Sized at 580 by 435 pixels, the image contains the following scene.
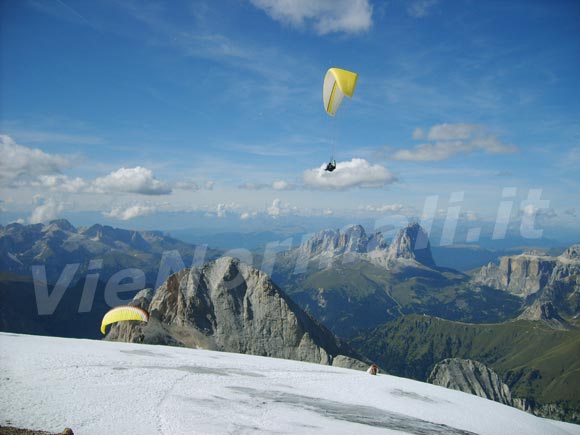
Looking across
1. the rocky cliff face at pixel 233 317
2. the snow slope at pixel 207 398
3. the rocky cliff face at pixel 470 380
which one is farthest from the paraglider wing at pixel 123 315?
the rocky cliff face at pixel 470 380

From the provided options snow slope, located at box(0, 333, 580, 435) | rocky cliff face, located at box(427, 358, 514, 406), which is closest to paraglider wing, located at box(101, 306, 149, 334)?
snow slope, located at box(0, 333, 580, 435)

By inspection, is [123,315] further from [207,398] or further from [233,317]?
[233,317]

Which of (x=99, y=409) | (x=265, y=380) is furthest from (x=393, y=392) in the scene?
(x=99, y=409)

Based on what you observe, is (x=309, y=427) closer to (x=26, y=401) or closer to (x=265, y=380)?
(x=265, y=380)

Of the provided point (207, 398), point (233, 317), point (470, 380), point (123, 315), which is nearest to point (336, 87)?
point (207, 398)

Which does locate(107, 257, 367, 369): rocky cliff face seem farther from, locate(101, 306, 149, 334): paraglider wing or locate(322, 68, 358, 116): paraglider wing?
locate(322, 68, 358, 116): paraglider wing

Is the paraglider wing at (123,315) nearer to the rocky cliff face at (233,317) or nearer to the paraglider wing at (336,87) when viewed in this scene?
the rocky cliff face at (233,317)
